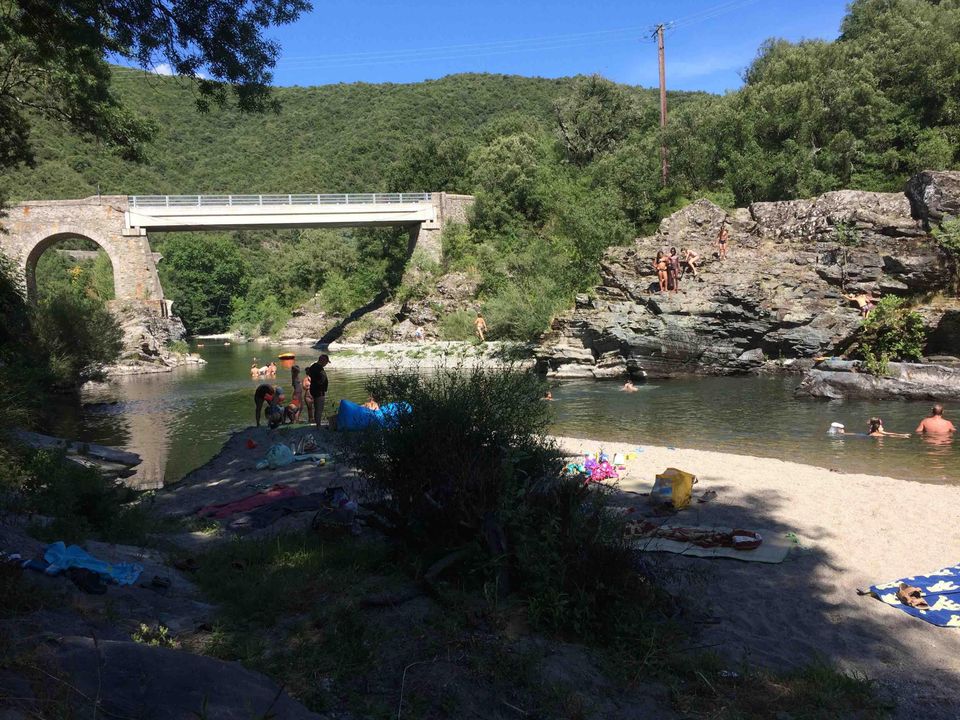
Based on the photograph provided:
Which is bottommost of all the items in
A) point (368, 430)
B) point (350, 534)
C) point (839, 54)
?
point (350, 534)

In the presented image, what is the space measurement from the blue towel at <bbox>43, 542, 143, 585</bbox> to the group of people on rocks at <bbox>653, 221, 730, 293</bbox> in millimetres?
21392

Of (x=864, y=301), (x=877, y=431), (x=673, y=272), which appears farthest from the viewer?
(x=673, y=272)

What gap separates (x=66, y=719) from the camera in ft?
8.22

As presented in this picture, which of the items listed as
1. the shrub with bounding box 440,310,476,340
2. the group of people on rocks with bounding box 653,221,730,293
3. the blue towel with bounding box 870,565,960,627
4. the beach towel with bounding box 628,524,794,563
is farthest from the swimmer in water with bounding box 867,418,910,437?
the shrub with bounding box 440,310,476,340

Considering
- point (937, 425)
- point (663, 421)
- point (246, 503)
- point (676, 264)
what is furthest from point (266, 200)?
point (937, 425)

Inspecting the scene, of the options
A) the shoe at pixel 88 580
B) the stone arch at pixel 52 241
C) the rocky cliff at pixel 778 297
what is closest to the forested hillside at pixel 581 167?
the rocky cliff at pixel 778 297

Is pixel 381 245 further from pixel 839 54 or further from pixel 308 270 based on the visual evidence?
pixel 839 54

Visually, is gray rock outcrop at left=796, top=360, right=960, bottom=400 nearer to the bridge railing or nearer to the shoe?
the shoe

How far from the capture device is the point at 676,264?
24.1 meters

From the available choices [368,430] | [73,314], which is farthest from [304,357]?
[368,430]

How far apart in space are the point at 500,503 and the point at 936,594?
12.9ft

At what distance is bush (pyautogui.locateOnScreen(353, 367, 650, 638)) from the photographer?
438 cm

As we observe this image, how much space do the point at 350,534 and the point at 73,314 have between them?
19.1 metres

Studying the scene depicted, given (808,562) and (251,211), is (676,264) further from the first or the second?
(251,211)
